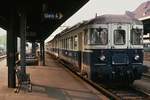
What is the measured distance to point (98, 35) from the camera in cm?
1788

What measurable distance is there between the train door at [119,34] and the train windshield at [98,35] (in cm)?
28

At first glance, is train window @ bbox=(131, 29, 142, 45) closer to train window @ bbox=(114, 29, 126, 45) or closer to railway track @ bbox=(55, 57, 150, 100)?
train window @ bbox=(114, 29, 126, 45)

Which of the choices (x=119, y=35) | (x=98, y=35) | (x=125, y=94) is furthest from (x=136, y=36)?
(x=125, y=94)

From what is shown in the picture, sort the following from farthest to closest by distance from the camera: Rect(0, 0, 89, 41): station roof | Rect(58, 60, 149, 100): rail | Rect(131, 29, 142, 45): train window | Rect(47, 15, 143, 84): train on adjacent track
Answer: Rect(131, 29, 142, 45): train window
Rect(47, 15, 143, 84): train on adjacent track
Rect(0, 0, 89, 41): station roof
Rect(58, 60, 149, 100): rail

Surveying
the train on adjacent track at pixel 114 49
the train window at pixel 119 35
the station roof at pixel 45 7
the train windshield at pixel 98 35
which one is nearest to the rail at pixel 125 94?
the train on adjacent track at pixel 114 49

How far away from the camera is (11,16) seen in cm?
1716

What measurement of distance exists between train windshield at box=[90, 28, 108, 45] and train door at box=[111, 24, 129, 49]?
0.28 meters

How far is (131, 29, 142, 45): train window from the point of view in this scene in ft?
58.7

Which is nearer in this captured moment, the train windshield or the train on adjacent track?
the train on adjacent track

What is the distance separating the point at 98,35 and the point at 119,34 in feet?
2.82

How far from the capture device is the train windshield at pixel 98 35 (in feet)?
58.3

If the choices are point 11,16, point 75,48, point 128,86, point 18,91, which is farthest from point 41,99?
point 75,48

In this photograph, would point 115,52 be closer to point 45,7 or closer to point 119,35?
point 119,35

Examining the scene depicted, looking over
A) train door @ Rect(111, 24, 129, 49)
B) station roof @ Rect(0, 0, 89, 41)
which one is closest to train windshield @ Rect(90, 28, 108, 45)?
train door @ Rect(111, 24, 129, 49)
